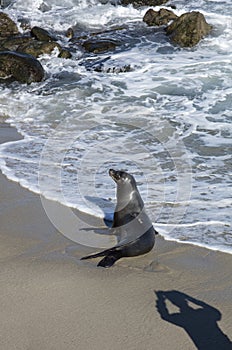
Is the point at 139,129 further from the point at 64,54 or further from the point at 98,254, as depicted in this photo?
the point at 64,54

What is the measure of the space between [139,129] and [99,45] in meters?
6.64

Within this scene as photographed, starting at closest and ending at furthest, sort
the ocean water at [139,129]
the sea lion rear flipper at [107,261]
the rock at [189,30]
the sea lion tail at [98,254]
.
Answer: the sea lion rear flipper at [107,261], the sea lion tail at [98,254], the ocean water at [139,129], the rock at [189,30]

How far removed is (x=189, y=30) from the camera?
50.6 feet

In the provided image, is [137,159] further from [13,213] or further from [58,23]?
[58,23]

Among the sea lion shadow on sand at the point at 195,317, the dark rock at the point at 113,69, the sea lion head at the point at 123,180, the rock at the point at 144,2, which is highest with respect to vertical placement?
the sea lion head at the point at 123,180

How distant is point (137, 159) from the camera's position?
7738 millimetres

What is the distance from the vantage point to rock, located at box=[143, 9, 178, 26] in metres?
17.2

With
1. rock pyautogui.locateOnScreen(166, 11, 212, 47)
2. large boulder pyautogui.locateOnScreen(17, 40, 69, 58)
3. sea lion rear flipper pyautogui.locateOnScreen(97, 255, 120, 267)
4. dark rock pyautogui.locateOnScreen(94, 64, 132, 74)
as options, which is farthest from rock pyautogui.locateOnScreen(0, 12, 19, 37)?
sea lion rear flipper pyautogui.locateOnScreen(97, 255, 120, 267)

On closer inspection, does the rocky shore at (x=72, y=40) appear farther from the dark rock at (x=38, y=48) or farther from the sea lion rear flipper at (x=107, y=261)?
the sea lion rear flipper at (x=107, y=261)

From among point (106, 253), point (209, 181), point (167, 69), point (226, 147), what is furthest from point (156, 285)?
point (167, 69)

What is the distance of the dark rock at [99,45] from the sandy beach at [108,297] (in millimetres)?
10265

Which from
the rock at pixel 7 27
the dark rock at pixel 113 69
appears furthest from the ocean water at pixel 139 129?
the rock at pixel 7 27

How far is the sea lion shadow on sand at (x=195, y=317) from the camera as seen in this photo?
360 centimetres

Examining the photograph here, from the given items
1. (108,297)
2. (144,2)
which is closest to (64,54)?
(144,2)
